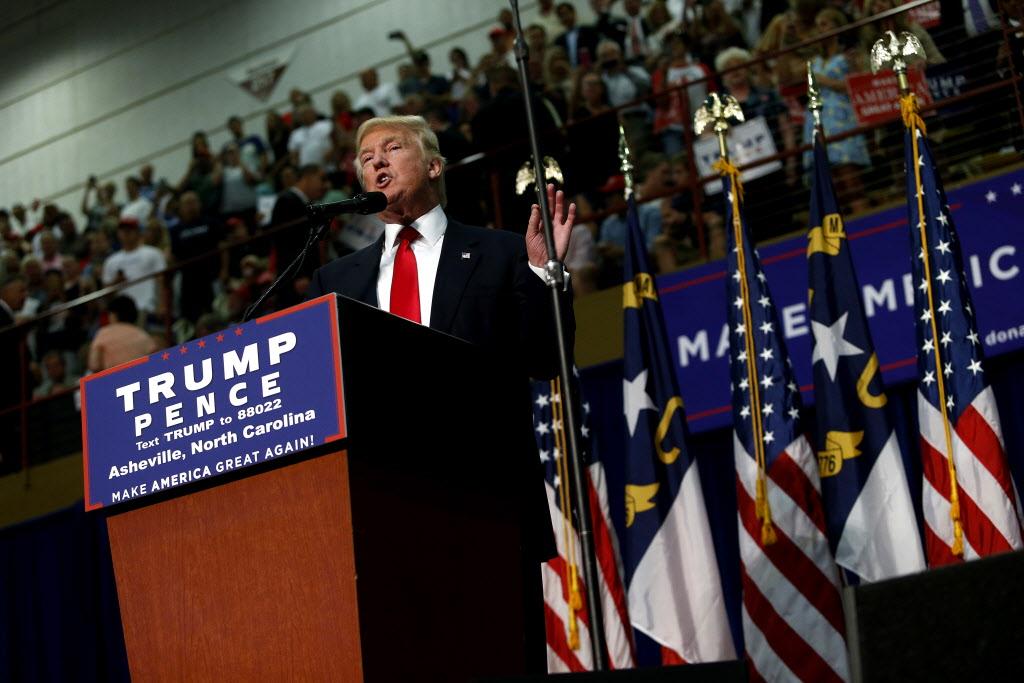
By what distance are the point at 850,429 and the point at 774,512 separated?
424 mm

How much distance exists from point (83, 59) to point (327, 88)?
2983 mm

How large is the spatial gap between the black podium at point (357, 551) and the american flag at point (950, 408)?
9.11 feet

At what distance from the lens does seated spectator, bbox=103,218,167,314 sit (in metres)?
8.76

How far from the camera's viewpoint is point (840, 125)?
618 centimetres

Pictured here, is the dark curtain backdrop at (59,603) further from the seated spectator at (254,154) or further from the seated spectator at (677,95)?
the seated spectator at (677,95)

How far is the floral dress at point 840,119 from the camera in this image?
6.16 m

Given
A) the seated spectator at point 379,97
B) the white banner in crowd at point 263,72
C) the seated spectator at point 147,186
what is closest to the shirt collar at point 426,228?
the seated spectator at point 379,97

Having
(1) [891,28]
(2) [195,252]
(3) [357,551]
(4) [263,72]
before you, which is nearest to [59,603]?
(2) [195,252]

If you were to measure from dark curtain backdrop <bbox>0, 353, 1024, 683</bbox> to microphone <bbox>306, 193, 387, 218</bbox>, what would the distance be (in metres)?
3.45

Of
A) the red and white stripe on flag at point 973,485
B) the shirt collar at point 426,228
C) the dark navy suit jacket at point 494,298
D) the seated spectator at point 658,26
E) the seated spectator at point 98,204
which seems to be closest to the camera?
the dark navy suit jacket at point 494,298

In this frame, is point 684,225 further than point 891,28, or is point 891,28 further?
point 684,225

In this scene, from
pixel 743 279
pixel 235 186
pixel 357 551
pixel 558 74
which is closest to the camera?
pixel 357 551

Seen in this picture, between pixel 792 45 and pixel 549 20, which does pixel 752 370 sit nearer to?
pixel 792 45

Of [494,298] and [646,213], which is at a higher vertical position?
[646,213]
